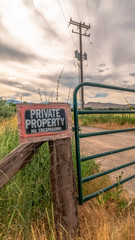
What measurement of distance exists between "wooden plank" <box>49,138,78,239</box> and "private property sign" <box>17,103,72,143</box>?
0.12 m

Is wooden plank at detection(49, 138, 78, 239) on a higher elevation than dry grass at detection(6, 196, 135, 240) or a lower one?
higher

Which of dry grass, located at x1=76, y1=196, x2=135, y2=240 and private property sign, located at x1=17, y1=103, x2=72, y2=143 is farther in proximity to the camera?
dry grass, located at x1=76, y1=196, x2=135, y2=240

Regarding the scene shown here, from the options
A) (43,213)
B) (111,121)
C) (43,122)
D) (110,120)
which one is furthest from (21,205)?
(110,120)

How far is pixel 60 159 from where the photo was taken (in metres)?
1.87

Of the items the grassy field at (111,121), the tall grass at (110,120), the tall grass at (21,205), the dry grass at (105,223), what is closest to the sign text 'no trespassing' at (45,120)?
the tall grass at (21,205)

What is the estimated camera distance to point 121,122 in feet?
39.4

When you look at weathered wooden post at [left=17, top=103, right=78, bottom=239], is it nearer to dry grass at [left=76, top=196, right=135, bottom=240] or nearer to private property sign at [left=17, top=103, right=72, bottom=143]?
private property sign at [left=17, top=103, right=72, bottom=143]

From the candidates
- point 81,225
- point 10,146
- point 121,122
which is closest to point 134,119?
point 121,122

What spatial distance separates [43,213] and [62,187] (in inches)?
14.3

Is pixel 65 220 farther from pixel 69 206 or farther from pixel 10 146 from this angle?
pixel 10 146

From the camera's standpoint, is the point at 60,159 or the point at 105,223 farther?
the point at 105,223

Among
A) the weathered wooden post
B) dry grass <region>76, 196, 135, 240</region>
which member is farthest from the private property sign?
dry grass <region>76, 196, 135, 240</region>

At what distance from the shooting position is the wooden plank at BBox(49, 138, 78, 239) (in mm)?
1854

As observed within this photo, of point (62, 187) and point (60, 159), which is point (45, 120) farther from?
point (62, 187)
